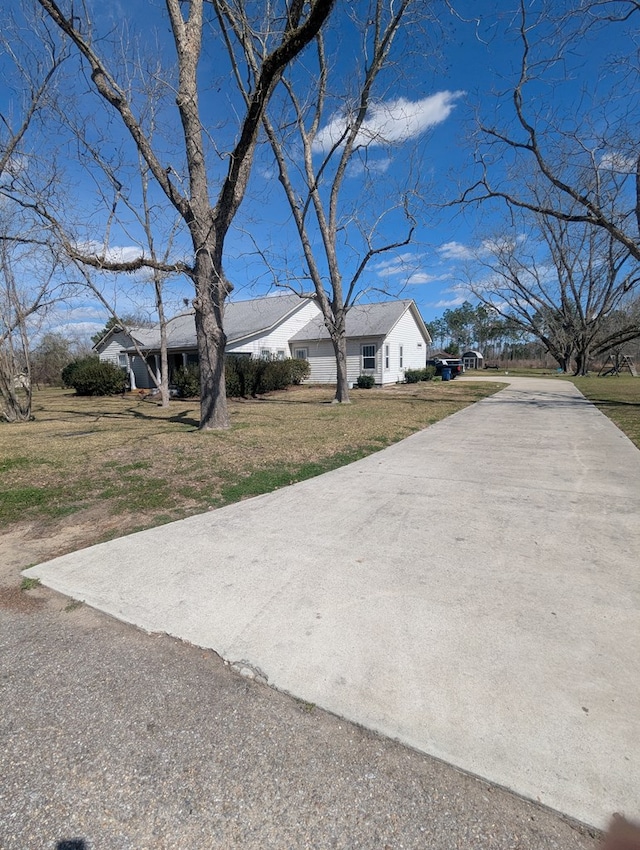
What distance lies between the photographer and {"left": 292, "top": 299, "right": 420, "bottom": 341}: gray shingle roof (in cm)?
2370

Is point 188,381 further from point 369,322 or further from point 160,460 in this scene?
point 160,460

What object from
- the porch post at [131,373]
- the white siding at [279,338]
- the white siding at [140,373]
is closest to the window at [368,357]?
the white siding at [279,338]

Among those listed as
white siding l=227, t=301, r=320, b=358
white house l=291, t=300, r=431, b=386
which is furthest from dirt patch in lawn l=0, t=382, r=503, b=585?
white house l=291, t=300, r=431, b=386

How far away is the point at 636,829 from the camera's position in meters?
1.34

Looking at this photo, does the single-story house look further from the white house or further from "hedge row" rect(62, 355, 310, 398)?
"hedge row" rect(62, 355, 310, 398)

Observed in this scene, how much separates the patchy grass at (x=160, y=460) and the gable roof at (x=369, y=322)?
1252 cm

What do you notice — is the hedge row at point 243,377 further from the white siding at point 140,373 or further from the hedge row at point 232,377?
the white siding at point 140,373

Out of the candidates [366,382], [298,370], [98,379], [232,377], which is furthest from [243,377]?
[98,379]

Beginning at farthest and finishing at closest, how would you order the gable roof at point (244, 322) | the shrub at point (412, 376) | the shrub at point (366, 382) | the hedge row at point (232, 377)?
the shrub at point (412, 376) < the gable roof at point (244, 322) < the shrub at point (366, 382) < the hedge row at point (232, 377)

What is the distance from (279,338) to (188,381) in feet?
25.0

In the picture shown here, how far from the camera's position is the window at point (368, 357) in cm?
2388

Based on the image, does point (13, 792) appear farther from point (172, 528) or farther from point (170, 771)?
point (172, 528)

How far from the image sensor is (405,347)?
27250 mm

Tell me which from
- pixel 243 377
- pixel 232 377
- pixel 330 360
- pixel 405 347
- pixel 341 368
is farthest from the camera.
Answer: pixel 405 347
